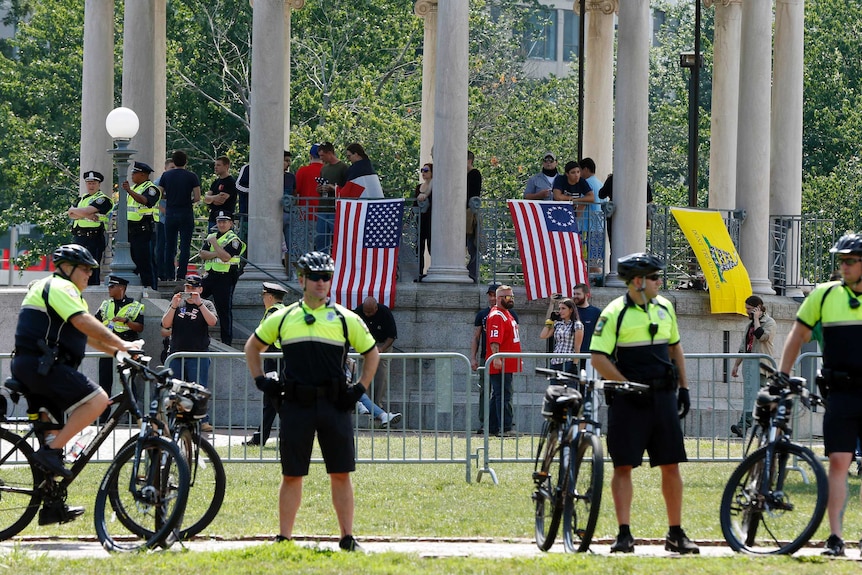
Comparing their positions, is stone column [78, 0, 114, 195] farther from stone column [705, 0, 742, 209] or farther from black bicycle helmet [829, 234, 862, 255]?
black bicycle helmet [829, 234, 862, 255]

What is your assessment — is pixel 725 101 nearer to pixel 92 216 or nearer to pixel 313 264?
pixel 92 216

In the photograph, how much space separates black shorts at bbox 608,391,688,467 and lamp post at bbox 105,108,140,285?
38.8 ft

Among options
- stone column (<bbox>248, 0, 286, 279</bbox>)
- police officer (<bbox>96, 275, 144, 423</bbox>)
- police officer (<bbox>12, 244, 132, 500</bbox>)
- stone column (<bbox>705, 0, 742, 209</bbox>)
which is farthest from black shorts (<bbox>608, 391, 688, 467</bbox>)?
stone column (<bbox>705, 0, 742, 209</bbox>)

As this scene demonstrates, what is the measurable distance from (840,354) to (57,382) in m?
5.08

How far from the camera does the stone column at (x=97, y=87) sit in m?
26.1

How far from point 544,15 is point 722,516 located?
57907 mm

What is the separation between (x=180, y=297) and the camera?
19781mm

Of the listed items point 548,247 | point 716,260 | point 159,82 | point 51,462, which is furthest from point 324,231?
point 51,462

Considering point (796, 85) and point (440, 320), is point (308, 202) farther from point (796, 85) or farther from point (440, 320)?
point (796, 85)

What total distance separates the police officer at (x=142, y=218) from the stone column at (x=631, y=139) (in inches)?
254

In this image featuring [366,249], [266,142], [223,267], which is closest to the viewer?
[223,267]

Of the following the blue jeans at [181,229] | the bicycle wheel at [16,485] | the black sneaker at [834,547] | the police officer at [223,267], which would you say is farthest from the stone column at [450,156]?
the black sneaker at [834,547]

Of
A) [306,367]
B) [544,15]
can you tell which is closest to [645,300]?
[306,367]

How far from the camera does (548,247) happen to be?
2330 centimetres
